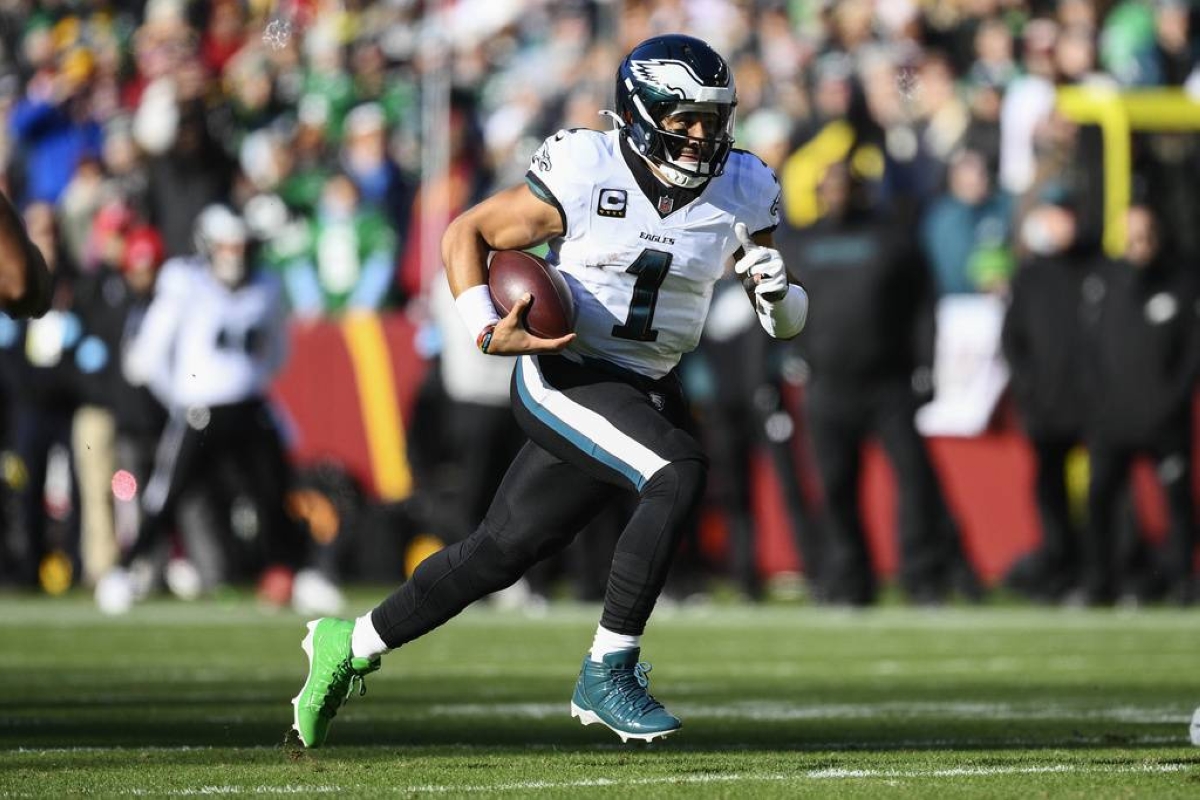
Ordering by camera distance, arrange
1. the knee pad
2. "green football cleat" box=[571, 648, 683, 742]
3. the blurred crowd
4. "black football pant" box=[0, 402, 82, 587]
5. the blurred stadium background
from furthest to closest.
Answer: "black football pant" box=[0, 402, 82, 587], the blurred crowd, the blurred stadium background, the knee pad, "green football cleat" box=[571, 648, 683, 742]

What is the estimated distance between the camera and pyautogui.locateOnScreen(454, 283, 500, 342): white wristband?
586 cm

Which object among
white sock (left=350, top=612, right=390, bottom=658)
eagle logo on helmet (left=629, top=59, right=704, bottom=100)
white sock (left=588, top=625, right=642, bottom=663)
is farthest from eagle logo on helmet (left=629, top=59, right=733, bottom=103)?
white sock (left=350, top=612, right=390, bottom=658)

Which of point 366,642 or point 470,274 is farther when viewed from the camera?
point 366,642

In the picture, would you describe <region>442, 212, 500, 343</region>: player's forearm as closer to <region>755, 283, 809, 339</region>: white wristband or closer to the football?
the football

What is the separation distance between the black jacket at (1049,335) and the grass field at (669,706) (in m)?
1.14

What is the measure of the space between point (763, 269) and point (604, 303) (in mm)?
430

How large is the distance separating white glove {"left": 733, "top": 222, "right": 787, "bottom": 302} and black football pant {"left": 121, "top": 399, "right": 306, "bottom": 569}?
6.69 m

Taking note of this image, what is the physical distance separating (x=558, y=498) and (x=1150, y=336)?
6.85 metres

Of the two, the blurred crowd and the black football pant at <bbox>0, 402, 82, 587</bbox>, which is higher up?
the blurred crowd

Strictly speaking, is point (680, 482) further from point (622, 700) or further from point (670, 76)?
point (670, 76)

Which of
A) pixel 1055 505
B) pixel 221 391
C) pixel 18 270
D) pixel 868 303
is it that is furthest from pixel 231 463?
pixel 18 270

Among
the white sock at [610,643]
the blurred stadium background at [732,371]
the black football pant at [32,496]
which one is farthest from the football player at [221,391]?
the white sock at [610,643]

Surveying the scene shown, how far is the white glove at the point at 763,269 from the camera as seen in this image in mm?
5957

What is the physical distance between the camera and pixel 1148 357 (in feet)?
39.9
